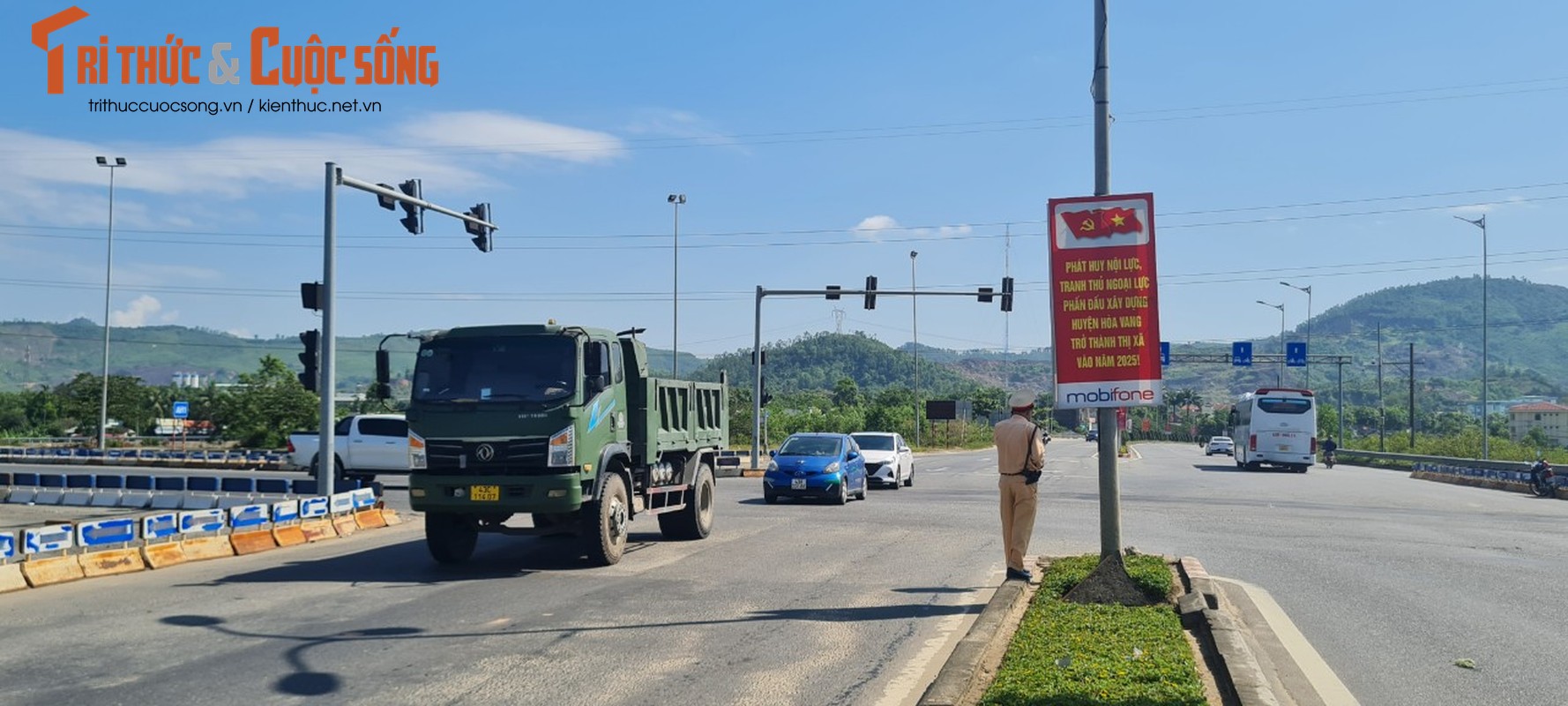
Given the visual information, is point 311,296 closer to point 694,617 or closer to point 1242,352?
point 694,617

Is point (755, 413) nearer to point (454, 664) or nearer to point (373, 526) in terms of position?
point (373, 526)

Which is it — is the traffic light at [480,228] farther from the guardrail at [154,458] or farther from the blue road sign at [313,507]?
the guardrail at [154,458]

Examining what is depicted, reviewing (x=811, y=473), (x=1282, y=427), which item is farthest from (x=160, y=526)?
(x=1282, y=427)

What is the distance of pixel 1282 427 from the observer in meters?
46.2

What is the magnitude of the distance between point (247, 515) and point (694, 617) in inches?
332

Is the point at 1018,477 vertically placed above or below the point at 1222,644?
above

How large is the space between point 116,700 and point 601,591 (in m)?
4.92

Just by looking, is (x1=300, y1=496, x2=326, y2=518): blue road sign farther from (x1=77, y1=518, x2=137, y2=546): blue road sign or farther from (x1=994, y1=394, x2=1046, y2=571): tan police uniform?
(x1=994, y1=394, x2=1046, y2=571): tan police uniform

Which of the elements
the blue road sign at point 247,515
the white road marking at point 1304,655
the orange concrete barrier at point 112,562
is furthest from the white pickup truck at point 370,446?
the white road marking at point 1304,655

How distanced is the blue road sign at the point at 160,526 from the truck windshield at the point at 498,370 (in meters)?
3.77

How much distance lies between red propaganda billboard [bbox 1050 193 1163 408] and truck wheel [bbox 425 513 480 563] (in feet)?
22.6

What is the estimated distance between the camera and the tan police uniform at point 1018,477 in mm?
10484

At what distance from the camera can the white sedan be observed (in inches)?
1189

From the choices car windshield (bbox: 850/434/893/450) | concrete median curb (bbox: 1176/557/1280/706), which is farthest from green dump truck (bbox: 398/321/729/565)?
car windshield (bbox: 850/434/893/450)
